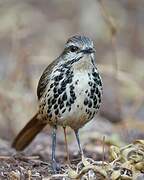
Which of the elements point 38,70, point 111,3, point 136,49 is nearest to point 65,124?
point 38,70

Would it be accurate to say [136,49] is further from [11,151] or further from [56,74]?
[56,74]

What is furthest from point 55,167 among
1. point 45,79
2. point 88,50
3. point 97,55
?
point 97,55

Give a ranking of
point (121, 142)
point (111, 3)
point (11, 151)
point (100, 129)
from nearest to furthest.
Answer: point (11, 151) < point (121, 142) < point (100, 129) < point (111, 3)

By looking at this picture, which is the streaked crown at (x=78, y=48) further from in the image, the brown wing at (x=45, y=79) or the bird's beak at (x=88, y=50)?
the brown wing at (x=45, y=79)

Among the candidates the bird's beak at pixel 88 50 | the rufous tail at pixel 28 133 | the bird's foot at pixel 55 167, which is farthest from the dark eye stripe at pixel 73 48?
the rufous tail at pixel 28 133

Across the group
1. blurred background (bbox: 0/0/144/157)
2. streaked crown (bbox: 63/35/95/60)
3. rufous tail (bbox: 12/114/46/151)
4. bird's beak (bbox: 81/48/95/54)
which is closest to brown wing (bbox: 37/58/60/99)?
streaked crown (bbox: 63/35/95/60)

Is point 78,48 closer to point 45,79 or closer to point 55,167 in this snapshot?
point 45,79
